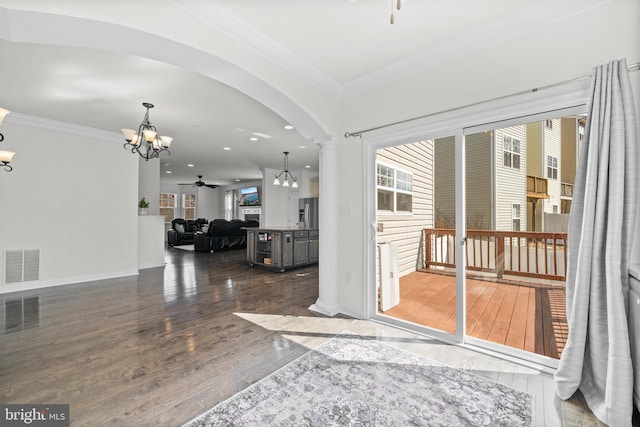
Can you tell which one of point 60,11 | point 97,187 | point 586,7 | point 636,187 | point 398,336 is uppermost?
point 586,7

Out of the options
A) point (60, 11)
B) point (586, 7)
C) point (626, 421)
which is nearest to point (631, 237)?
point (626, 421)

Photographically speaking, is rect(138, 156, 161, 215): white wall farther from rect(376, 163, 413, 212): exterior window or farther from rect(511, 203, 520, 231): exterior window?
rect(511, 203, 520, 231): exterior window

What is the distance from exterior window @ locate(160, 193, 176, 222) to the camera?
1316 cm

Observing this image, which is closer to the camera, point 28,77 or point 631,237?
point 631,237

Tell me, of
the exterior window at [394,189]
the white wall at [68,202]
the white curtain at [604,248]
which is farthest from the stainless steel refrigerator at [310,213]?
the white curtain at [604,248]

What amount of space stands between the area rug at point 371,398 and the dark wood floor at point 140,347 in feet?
0.65

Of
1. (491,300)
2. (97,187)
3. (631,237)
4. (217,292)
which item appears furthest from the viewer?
(97,187)

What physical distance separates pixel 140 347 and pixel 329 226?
2219 mm

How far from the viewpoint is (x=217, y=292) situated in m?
4.38

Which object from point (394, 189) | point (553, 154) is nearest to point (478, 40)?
point (553, 154)

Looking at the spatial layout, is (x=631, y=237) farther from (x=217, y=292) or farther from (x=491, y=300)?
(x=217, y=292)

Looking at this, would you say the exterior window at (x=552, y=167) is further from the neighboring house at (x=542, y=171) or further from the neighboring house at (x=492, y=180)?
the neighboring house at (x=492, y=180)

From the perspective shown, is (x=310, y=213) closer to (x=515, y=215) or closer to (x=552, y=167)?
(x=515, y=215)

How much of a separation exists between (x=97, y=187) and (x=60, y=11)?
456cm
